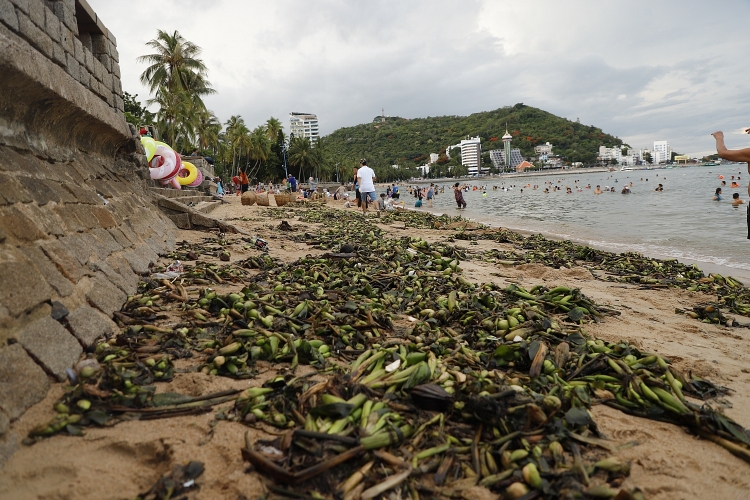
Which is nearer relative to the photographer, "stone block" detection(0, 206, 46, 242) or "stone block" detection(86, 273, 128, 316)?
"stone block" detection(0, 206, 46, 242)

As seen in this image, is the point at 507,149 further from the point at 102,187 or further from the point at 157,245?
the point at 102,187

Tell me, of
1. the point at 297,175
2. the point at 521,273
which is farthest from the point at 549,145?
the point at 521,273

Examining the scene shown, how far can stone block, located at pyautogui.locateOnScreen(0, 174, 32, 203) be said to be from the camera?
10.3 ft

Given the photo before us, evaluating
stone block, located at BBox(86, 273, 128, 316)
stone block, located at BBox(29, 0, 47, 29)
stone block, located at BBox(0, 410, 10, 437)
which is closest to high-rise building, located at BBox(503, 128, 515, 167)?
stone block, located at BBox(29, 0, 47, 29)

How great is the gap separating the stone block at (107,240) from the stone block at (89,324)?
1308 millimetres

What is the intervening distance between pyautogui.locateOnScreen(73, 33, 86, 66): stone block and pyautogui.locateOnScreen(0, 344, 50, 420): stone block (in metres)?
5.05

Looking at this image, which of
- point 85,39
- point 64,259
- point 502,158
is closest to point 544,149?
point 502,158

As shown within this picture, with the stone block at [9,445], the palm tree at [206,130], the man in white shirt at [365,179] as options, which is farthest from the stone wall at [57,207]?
the palm tree at [206,130]

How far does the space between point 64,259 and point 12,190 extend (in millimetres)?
660

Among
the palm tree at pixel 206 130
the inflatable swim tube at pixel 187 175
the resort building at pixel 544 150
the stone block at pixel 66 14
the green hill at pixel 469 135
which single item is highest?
the green hill at pixel 469 135

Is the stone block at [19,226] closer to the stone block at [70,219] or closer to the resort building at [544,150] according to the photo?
the stone block at [70,219]

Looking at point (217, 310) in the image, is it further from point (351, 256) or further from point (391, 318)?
point (351, 256)

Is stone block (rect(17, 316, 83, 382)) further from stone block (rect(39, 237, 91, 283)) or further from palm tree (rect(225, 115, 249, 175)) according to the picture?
palm tree (rect(225, 115, 249, 175))

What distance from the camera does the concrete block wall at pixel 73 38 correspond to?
13.8 feet
